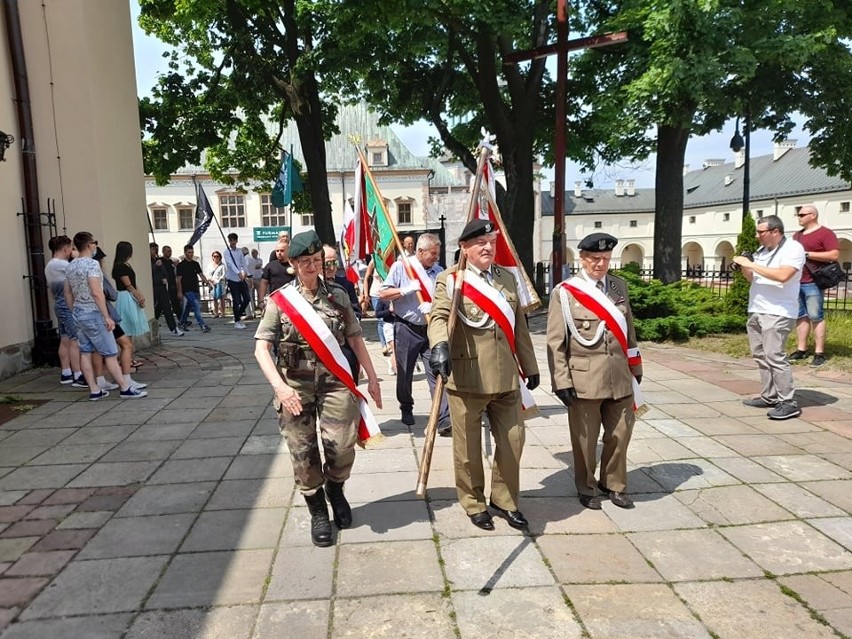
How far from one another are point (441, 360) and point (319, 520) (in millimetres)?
1222

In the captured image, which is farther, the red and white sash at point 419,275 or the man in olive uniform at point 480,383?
the red and white sash at point 419,275

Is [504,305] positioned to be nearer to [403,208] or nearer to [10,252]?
[10,252]

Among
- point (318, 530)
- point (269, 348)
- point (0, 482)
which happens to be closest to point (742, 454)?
point (318, 530)

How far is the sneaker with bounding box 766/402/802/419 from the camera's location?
6.00 m

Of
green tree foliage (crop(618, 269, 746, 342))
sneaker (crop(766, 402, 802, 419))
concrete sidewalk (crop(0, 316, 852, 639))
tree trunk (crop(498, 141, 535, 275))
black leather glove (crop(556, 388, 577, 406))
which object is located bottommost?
concrete sidewalk (crop(0, 316, 852, 639))

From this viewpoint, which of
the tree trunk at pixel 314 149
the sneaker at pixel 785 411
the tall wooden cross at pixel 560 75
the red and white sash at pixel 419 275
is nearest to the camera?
the red and white sash at pixel 419 275

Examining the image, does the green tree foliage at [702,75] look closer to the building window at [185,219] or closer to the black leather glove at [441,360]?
the black leather glove at [441,360]

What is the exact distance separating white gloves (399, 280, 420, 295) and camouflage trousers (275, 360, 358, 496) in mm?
2321

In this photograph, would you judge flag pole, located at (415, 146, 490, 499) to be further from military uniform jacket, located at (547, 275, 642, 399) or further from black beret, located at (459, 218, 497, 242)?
military uniform jacket, located at (547, 275, 642, 399)

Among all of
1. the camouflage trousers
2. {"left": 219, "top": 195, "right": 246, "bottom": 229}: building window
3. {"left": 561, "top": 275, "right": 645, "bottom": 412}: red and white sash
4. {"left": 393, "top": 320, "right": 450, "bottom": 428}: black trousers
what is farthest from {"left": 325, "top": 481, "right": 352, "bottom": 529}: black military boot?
{"left": 219, "top": 195, "right": 246, "bottom": 229}: building window

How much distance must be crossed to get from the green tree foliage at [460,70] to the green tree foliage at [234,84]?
0.96m

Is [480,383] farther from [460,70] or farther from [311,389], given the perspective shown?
[460,70]

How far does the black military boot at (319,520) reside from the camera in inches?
144

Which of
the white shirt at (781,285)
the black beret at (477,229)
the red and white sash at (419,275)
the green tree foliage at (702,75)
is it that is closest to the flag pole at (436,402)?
the black beret at (477,229)
